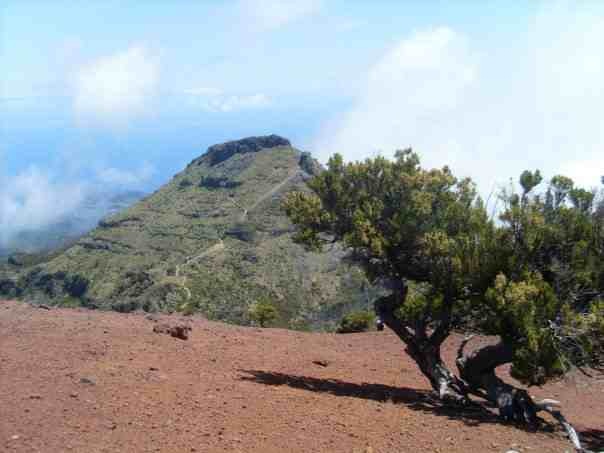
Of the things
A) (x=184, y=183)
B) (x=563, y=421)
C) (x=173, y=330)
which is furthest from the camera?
(x=184, y=183)

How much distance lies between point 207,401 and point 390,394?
4797 mm

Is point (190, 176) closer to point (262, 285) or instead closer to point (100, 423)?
point (262, 285)

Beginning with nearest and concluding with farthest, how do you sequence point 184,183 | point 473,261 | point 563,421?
point 563,421, point 473,261, point 184,183

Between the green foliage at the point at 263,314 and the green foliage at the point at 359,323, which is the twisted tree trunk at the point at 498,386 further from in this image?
the green foliage at the point at 263,314

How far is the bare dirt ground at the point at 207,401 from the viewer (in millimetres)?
8164

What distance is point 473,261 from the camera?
11672mm

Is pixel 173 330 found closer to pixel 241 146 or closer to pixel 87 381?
pixel 87 381

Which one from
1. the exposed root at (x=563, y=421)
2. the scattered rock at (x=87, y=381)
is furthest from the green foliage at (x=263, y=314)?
the scattered rock at (x=87, y=381)

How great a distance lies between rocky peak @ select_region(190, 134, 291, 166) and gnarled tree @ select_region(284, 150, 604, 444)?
340ft

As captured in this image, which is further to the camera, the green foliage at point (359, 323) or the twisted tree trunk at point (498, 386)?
the green foliage at point (359, 323)

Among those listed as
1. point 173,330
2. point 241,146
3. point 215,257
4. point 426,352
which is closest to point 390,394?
point 426,352

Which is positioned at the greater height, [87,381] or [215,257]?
[215,257]

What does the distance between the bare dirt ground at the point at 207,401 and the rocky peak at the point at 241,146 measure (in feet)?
338

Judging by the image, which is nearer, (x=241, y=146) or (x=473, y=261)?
(x=473, y=261)
